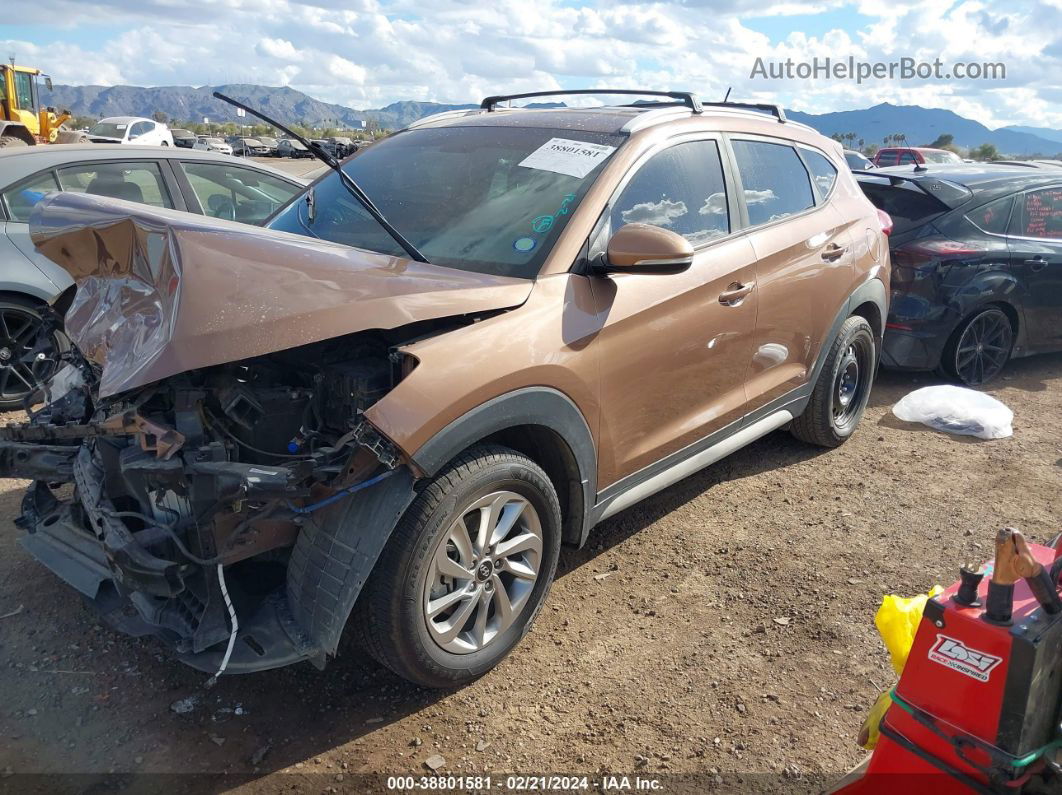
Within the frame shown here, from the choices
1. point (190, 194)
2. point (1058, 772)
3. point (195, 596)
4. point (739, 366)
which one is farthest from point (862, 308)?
point (190, 194)

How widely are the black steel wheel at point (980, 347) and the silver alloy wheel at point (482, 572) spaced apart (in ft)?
15.6

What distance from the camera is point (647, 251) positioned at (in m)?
2.86

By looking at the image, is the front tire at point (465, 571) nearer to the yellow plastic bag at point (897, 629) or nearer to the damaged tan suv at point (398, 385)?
the damaged tan suv at point (398, 385)

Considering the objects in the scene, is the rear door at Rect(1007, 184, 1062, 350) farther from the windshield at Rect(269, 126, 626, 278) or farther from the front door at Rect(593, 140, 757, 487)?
the windshield at Rect(269, 126, 626, 278)

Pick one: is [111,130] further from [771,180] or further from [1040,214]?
[771,180]

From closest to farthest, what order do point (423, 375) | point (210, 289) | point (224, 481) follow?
point (224, 481)
point (210, 289)
point (423, 375)

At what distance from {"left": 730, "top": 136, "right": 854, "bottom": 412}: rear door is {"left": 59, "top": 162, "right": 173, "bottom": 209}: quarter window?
405 cm

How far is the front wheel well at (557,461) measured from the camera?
2.93 metres

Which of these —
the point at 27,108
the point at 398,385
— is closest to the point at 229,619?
the point at 398,385

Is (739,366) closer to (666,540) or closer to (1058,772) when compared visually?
(666,540)

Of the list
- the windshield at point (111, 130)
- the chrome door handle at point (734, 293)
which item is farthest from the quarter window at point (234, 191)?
the windshield at point (111, 130)

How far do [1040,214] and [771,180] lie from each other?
379 centimetres

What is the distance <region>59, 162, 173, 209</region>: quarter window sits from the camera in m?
5.49

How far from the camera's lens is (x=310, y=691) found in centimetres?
285
